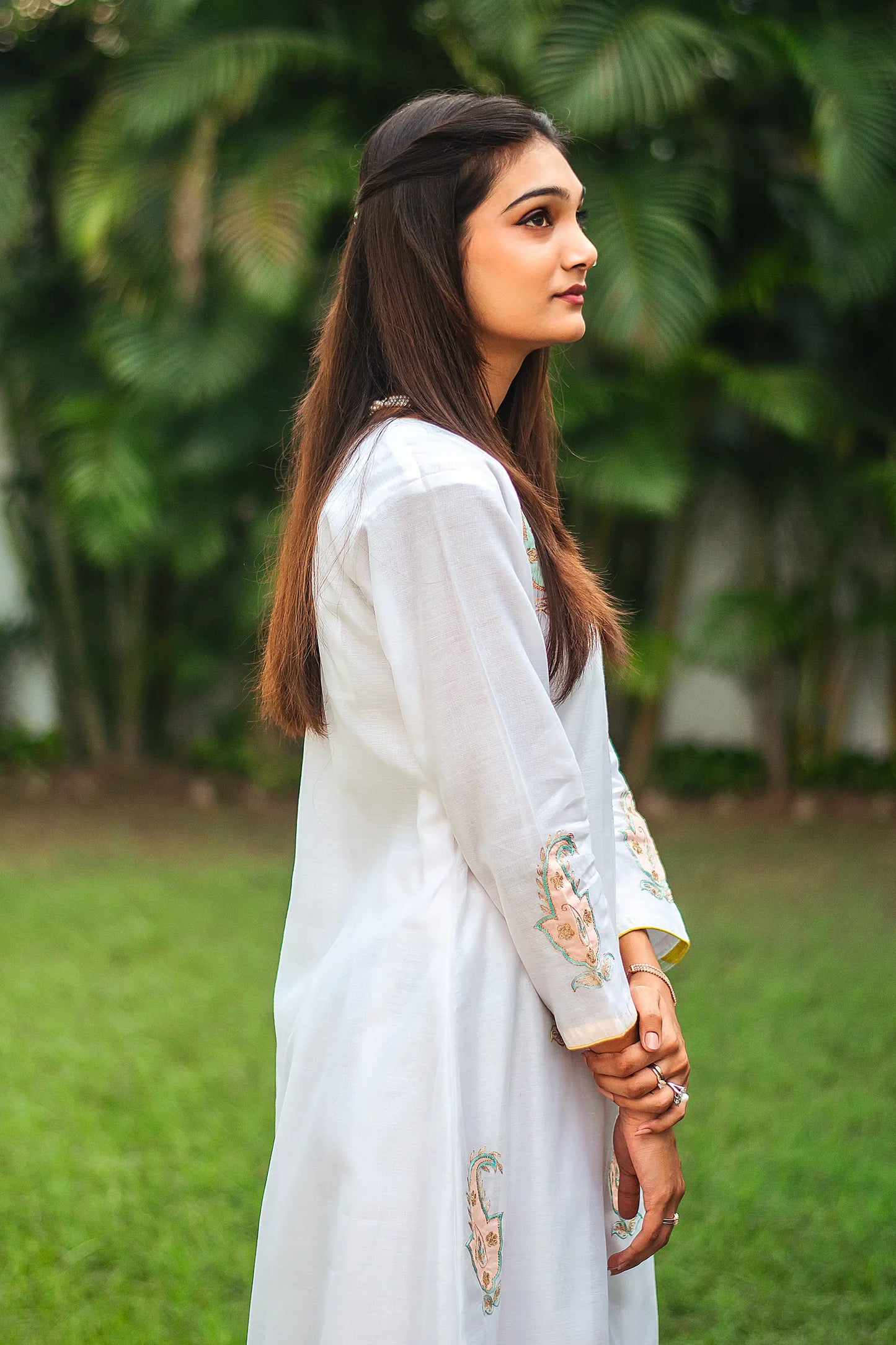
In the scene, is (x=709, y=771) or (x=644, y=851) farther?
(x=709, y=771)

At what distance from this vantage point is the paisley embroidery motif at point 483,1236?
45.8 inches

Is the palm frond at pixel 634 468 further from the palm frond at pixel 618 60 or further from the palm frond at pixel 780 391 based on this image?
the palm frond at pixel 618 60

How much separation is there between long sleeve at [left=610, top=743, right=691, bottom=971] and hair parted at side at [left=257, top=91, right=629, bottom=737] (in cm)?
19

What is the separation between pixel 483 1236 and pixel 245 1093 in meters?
2.27

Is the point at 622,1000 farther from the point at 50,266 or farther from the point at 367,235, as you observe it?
the point at 50,266

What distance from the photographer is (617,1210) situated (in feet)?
4.20

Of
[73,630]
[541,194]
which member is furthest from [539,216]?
→ [73,630]

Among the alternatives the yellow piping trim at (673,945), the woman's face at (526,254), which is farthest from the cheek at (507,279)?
the yellow piping trim at (673,945)

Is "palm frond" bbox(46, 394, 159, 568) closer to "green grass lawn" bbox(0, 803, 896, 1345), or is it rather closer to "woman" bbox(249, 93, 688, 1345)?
"green grass lawn" bbox(0, 803, 896, 1345)

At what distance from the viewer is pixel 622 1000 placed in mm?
1197

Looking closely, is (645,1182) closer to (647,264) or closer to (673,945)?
(673,945)

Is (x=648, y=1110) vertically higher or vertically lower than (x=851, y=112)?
lower

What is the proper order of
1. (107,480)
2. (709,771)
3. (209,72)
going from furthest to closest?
(709,771) < (107,480) < (209,72)

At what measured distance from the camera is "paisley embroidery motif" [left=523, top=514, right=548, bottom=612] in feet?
4.12
